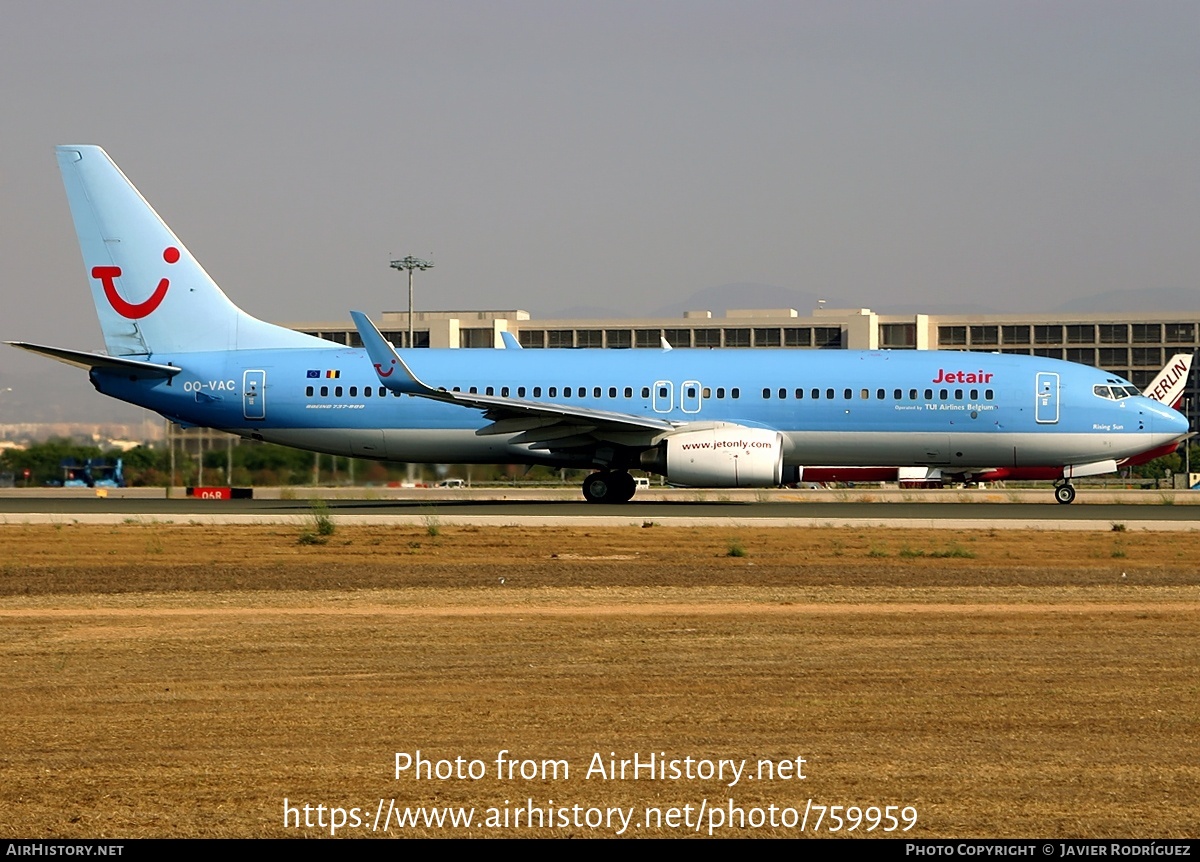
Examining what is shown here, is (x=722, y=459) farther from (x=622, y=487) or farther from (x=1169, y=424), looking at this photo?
(x=1169, y=424)

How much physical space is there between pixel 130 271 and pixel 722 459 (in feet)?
47.2

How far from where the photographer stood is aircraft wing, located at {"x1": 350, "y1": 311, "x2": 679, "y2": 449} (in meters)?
28.6

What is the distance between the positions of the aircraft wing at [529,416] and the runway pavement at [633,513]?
154 cm

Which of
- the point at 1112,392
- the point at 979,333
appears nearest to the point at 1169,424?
the point at 1112,392

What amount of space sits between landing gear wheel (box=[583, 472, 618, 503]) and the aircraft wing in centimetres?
122

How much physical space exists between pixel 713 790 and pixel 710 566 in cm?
1136

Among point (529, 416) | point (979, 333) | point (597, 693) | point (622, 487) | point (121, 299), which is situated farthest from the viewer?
point (979, 333)

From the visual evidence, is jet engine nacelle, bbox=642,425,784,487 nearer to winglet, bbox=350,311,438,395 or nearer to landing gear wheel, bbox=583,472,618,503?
landing gear wheel, bbox=583,472,618,503

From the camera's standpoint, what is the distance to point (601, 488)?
31547 millimetres

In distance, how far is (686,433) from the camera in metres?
29.8

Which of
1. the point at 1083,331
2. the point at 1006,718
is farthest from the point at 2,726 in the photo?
the point at 1083,331

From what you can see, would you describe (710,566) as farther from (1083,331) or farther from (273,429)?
(1083,331)

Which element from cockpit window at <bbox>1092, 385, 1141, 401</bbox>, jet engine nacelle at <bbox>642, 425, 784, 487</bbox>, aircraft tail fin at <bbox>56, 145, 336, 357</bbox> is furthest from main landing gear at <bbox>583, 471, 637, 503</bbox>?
cockpit window at <bbox>1092, 385, 1141, 401</bbox>

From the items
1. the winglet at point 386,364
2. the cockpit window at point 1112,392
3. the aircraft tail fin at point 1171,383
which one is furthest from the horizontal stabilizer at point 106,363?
the aircraft tail fin at point 1171,383
